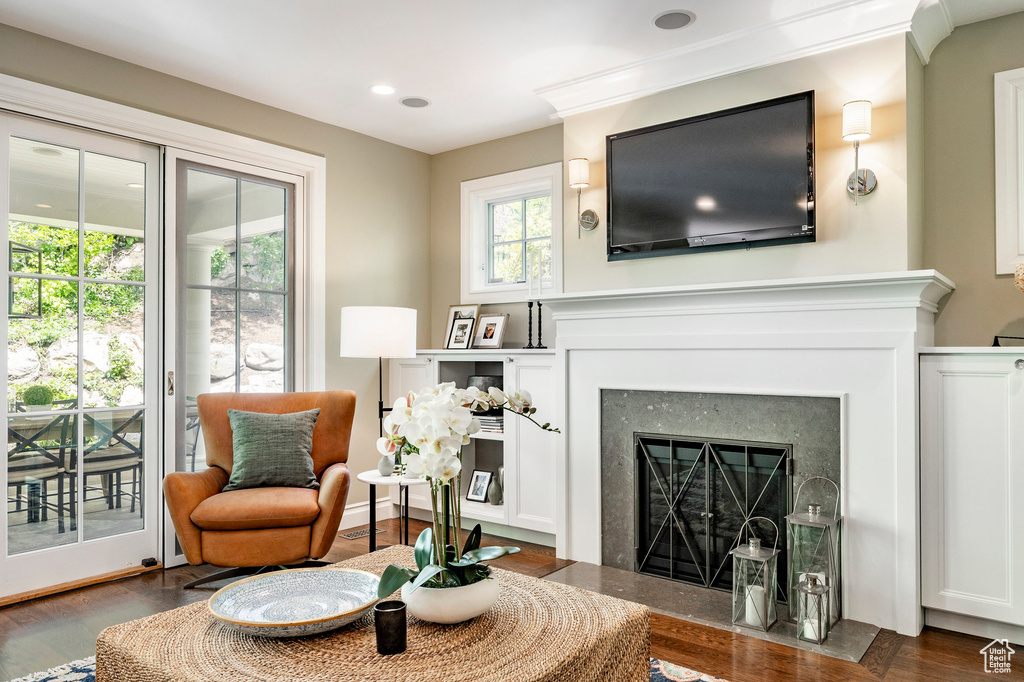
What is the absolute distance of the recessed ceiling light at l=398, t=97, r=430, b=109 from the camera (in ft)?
12.5

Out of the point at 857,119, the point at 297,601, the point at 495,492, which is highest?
the point at 857,119

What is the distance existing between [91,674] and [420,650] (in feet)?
4.98

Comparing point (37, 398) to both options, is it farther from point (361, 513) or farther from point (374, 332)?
point (361, 513)

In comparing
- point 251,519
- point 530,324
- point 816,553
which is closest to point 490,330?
point 530,324

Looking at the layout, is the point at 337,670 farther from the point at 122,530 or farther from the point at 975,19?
the point at 975,19

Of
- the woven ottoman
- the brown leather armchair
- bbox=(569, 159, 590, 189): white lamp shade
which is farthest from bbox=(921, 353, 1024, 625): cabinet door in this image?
the brown leather armchair

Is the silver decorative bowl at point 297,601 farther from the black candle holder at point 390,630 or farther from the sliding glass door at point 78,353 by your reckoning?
the sliding glass door at point 78,353

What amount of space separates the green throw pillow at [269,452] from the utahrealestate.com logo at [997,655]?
2.84 metres

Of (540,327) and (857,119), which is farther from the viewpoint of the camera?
(540,327)

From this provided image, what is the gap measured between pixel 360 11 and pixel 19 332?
6.93 feet

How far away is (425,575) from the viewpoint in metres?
1.52

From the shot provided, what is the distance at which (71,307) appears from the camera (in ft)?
10.5

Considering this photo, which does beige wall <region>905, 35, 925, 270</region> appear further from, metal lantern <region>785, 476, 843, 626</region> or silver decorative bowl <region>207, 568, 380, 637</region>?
silver decorative bowl <region>207, 568, 380, 637</region>

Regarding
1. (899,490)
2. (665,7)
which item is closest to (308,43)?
(665,7)
